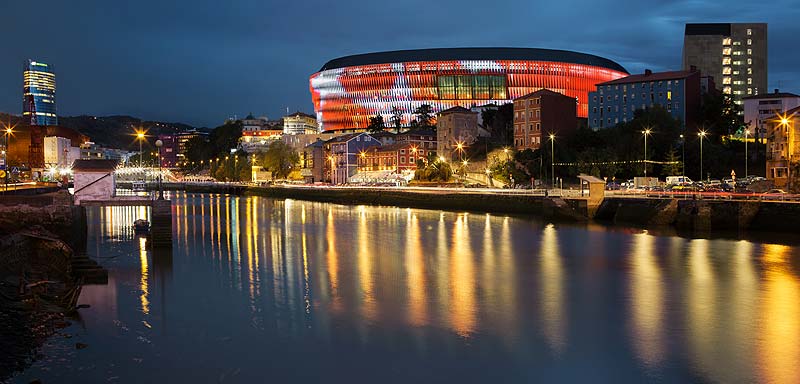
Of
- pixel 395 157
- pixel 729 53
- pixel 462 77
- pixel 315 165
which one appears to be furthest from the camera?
pixel 462 77

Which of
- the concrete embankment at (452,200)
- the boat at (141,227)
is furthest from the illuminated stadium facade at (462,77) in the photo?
the boat at (141,227)

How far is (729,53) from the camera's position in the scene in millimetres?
129125

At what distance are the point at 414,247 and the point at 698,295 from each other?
53.9 ft

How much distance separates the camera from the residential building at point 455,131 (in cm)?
9294

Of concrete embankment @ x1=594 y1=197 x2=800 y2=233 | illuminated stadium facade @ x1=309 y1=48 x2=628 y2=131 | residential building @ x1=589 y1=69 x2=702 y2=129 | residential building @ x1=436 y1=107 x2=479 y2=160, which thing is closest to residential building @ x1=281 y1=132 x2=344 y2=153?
illuminated stadium facade @ x1=309 y1=48 x2=628 y2=131

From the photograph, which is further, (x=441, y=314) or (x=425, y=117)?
(x=425, y=117)

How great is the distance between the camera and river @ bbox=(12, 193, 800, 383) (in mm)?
15602

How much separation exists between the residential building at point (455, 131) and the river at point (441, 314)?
55.4 meters

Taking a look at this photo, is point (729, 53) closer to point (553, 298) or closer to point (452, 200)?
point (452, 200)

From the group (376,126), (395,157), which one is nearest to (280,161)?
(376,126)

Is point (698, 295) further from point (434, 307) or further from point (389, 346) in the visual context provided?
point (389, 346)

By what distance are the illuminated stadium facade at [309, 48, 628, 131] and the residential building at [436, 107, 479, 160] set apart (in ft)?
144

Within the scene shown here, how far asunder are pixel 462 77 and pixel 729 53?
157ft

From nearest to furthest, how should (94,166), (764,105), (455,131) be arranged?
(94,166), (455,131), (764,105)
